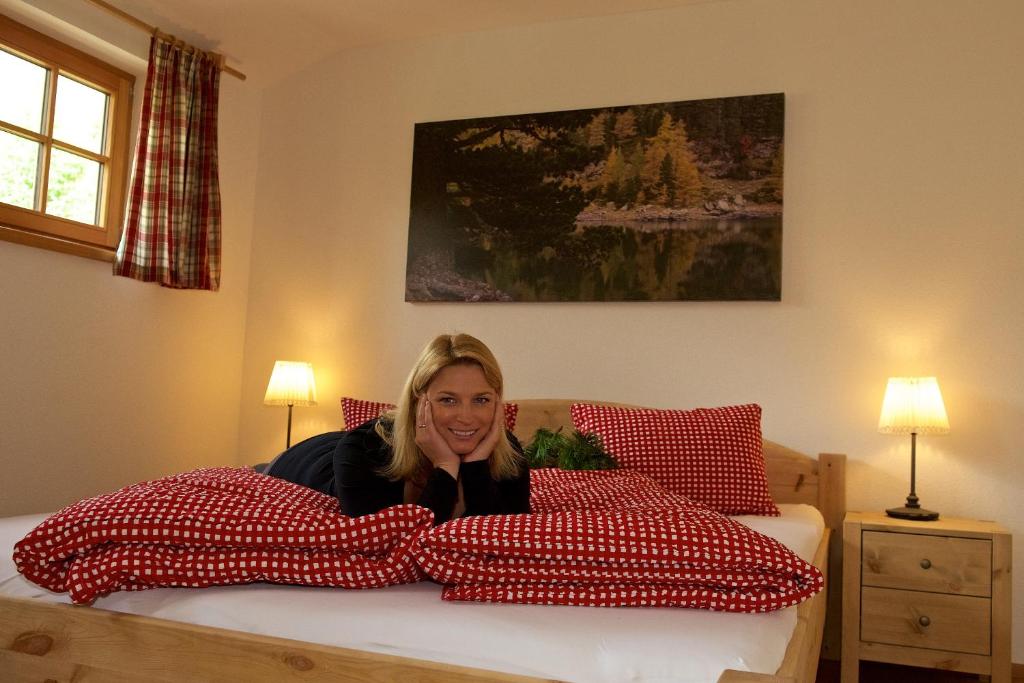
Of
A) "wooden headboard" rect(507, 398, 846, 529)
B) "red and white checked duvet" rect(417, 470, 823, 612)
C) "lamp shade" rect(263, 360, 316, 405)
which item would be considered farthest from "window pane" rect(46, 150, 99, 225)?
"wooden headboard" rect(507, 398, 846, 529)

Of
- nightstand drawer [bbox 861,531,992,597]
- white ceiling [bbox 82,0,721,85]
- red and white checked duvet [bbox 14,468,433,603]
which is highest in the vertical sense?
white ceiling [bbox 82,0,721,85]

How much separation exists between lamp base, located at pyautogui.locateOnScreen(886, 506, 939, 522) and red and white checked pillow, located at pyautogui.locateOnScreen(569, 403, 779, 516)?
420 mm

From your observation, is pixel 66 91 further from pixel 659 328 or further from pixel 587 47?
pixel 659 328

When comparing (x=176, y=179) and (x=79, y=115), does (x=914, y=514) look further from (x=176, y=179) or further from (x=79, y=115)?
(x=79, y=115)

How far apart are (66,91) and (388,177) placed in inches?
49.2

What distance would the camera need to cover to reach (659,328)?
3.39m

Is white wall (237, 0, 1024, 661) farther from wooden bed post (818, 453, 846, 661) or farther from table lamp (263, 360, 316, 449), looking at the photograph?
table lamp (263, 360, 316, 449)

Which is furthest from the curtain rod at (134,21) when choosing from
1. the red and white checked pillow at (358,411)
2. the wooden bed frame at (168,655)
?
the wooden bed frame at (168,655)

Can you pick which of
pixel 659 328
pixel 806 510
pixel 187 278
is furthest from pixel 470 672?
pixel 187 278

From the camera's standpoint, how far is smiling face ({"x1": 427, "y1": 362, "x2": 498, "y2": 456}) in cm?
192

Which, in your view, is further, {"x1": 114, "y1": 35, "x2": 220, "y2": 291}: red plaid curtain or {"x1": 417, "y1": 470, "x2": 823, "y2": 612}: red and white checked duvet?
{"x1": 114, "y1": 35, "x2": 220, "y2": 291}: red plaid curtain

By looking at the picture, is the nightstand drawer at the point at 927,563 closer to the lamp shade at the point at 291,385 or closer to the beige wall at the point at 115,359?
the lamp shade at the point at 291,385

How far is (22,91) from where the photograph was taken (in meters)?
3.03

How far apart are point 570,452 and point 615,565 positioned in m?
1.33
